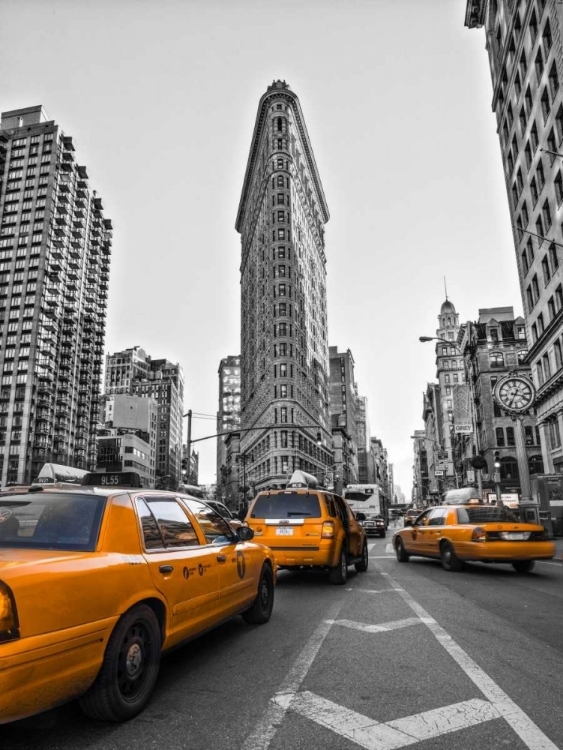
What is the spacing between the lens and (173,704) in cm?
406

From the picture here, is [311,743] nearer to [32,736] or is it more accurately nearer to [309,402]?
[32,736]

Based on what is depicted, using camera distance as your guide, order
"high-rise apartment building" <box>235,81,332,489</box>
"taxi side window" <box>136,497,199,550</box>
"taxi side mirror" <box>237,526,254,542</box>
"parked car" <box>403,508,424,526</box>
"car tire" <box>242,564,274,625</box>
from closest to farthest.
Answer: "taxi side window" <box>136,497,199,550</box> < "taxi side mirror" <box>237,526,254,542</box> < "car tire" <box>242,564,274,625</box> < "parked car" <box>403,508,424,526</box> < "high-rise apartment building" <box>235,81,332,489</box>

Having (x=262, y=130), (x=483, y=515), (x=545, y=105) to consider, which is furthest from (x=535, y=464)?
(x=262, y=130)

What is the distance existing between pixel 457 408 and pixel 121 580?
6765 centimetres

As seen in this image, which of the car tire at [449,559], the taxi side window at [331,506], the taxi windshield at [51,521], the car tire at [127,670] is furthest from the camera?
the car tire at [449,559]

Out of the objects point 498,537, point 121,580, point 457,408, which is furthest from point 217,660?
point 457,408

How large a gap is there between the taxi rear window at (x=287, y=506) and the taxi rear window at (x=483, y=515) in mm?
4057

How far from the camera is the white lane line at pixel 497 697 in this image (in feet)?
11.0

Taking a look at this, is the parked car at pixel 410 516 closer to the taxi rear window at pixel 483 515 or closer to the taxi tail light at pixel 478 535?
the taxi rear window at pixel 483 515

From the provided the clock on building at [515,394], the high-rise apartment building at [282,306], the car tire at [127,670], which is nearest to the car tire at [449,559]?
the car tire at [127,670]

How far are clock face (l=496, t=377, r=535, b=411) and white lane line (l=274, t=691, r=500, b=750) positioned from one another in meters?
20.6

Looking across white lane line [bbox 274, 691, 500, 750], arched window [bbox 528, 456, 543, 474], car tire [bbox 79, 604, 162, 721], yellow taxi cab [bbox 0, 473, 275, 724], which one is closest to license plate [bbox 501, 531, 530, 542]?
yellow taxi cab [bbox 0, 473, 275, 724]

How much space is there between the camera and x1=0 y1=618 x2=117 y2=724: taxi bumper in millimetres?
2914

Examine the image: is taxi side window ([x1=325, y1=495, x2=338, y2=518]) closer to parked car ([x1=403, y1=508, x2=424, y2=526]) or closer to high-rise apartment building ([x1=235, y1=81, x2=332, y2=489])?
parked car ([x1=403, y1=508, x2=424, y2=526])
